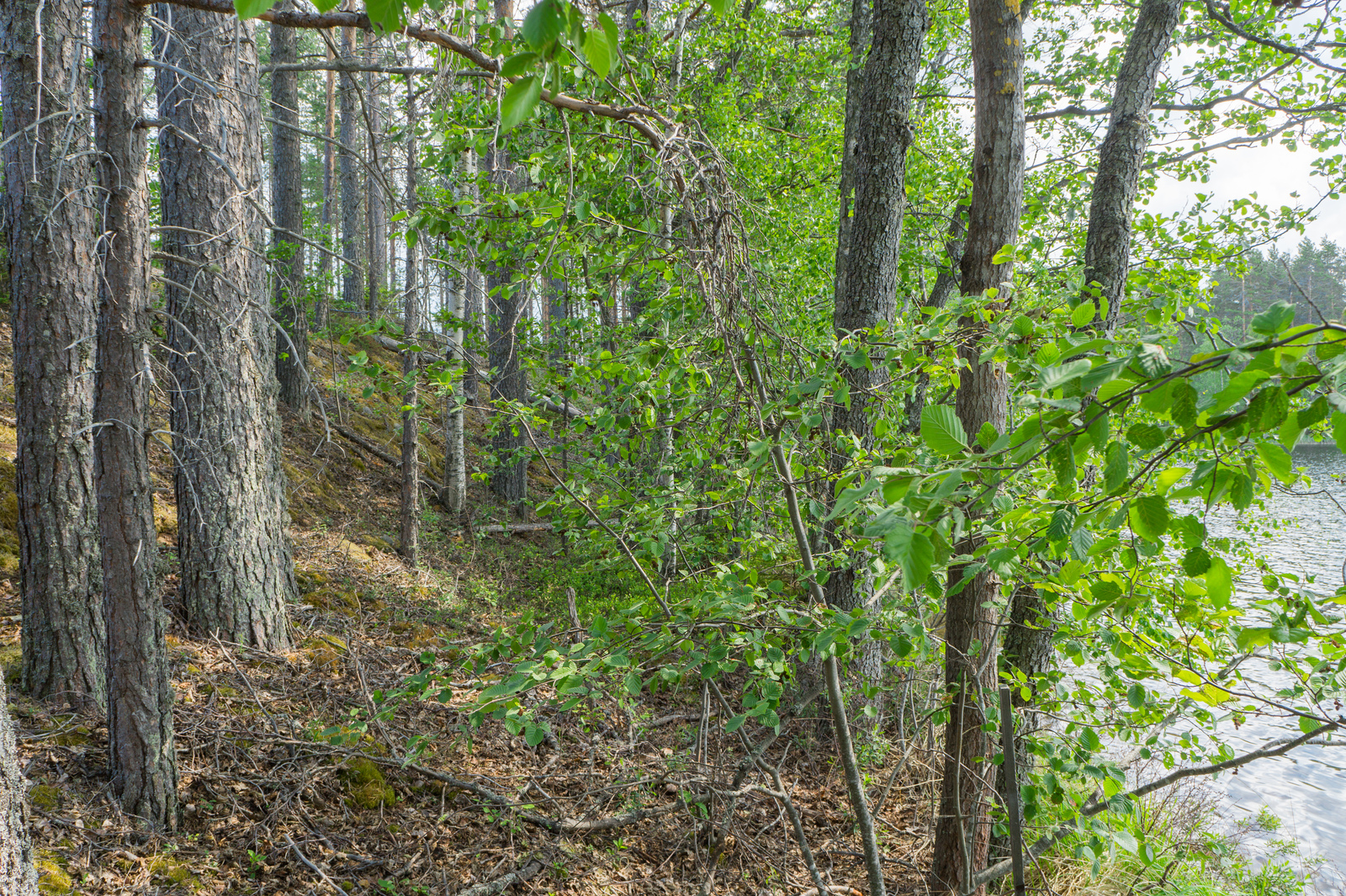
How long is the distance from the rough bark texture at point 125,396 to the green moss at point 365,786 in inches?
41.6

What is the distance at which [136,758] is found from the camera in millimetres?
→ 2916

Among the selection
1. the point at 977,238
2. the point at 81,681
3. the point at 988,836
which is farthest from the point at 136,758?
the point at 977,238

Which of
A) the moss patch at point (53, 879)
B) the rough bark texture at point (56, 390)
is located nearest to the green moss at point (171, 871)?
the moss patch at point (53, 879)

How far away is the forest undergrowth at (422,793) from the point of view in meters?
3.02

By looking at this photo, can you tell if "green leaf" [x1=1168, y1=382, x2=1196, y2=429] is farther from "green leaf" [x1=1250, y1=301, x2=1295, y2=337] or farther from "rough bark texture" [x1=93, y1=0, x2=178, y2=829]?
"rough bark texture" [x1=93, y1=0, x2=178, y2=829]

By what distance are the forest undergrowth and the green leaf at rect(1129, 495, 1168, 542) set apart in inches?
62.8

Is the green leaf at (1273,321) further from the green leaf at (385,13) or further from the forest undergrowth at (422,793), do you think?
the forest undergrowth at (422,793)

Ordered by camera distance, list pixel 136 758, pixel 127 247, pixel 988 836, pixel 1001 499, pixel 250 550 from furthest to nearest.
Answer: pixel 250 550 < pixel 988 836 < pixel 136 758 < pixel 127 247 < pixel 1001 499

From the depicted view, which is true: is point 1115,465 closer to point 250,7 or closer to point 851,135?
point 250,7

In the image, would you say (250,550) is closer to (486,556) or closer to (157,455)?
(157,455)

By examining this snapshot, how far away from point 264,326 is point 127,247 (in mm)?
2883

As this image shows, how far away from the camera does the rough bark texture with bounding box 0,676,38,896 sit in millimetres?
1893

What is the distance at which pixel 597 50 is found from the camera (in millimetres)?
1044

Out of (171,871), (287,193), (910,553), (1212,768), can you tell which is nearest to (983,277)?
(1212,768)
